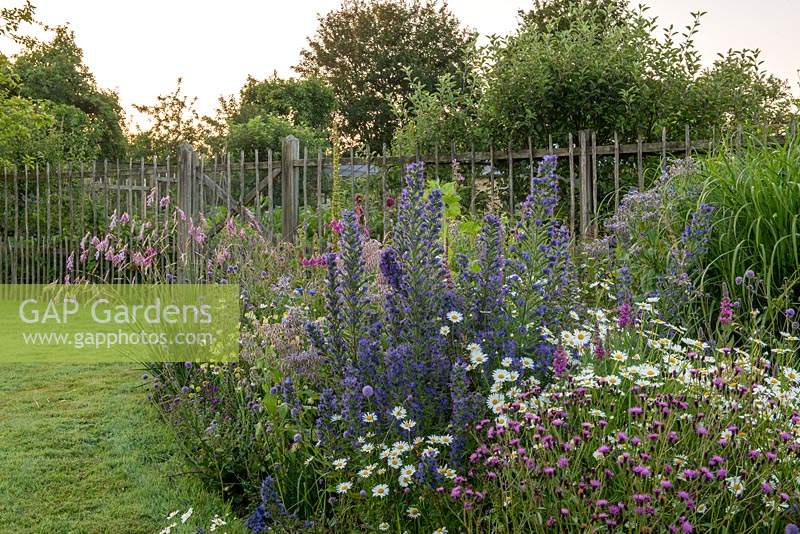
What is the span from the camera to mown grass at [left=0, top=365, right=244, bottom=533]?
3.43 metres

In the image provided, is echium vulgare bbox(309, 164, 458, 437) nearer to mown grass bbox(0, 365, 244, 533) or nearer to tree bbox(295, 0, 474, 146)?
mown grass bbox(0, 365, 244, 533)

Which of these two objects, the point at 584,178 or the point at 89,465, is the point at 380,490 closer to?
the point at 89,465

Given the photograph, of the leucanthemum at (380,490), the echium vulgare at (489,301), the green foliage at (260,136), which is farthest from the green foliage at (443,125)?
the green foliage at (260,136)

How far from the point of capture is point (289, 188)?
8234 mm

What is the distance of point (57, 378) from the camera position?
6094mm

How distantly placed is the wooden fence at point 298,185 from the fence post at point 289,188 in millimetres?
11

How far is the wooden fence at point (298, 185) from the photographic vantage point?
714 cm

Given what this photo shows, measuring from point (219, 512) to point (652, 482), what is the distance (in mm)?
2033

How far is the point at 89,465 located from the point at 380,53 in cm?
2883

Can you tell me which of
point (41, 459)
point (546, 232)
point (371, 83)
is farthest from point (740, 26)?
point (371, 83)

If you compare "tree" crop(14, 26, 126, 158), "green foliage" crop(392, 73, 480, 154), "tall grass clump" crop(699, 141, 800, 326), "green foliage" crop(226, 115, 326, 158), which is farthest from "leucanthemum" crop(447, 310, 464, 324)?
"tree" crop(14, 26, 126, 158)

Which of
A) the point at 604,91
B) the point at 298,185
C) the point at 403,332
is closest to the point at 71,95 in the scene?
the point at 298,185

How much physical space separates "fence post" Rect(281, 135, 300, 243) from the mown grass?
9.51 feet

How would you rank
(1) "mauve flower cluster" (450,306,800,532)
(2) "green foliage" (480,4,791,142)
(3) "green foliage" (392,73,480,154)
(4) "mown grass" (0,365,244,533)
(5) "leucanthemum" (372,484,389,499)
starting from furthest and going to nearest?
(3) "green foliage" (392,73,480,154), (2) "green foliage" (480,4,791,142), (4) "mown grass" (0,365,244,533), (5) "leucanthemum" (372,484,389,499), (1) "mauve flower cluster" (450,306,800,532)
